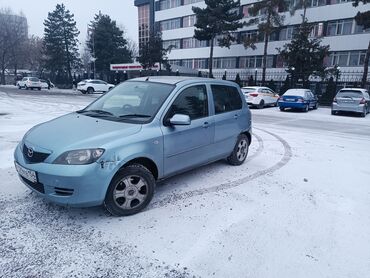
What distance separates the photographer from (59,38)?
48688 millimetres

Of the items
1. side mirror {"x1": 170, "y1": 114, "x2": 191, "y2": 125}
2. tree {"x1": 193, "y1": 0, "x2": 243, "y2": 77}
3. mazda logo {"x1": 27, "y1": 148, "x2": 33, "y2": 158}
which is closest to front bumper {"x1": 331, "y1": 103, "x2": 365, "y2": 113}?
side mirror {"x1": 170, "y1": 114, "x2": 191, "y2": 125}

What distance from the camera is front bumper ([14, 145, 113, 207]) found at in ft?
10.7

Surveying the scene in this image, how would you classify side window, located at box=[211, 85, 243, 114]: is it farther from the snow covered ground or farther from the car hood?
the car hood

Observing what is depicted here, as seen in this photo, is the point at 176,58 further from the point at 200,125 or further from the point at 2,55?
the point at 200,125

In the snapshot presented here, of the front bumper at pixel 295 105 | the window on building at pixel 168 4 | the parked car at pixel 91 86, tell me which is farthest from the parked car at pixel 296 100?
the window on building at pixel 168 4

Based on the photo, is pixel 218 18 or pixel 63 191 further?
pixel 218 18

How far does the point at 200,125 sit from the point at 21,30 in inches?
2266

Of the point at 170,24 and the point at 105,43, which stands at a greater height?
the point at 170,24

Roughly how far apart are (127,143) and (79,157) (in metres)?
0.58

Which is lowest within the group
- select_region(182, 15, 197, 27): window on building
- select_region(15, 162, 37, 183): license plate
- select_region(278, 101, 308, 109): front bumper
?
select_region(278, 101, 308, 109): front bumper

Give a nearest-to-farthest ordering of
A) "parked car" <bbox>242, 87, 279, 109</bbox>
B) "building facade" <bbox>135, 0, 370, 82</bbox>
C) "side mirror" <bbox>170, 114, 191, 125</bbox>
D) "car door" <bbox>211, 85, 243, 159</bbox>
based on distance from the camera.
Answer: "side mirror" <bbox>170, 114, 191, 125</bbox> → "car door" <bbox>211, 85, 243, 159</bbox> → "parked car" <bbox>242, 87, 279, 109</bbox> → "building facade" <bbox>135, 0, 370, 82</bbox>

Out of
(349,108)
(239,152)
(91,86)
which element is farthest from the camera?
(91,86)

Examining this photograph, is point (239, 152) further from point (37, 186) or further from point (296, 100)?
point (296, 100)

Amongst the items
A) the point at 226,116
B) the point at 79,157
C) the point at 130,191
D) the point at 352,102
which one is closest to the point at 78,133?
the point at 79,157
